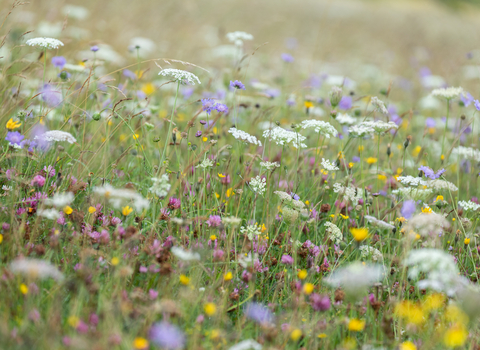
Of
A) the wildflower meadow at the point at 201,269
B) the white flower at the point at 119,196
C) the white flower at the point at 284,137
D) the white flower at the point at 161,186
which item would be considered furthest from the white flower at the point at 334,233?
the white flower at the point at 119,196

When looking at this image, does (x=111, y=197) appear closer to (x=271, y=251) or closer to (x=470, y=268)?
(x=271, y=251)

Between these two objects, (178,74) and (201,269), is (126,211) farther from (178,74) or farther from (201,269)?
(178,74)

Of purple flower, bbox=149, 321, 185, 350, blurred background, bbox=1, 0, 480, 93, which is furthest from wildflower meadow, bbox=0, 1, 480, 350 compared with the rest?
blurred background, bbox=1, 0, 480, 93

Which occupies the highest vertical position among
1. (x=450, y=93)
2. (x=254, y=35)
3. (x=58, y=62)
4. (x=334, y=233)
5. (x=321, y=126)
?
(x=450, y=93)

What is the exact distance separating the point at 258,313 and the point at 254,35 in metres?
8.68

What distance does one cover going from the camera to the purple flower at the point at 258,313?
5.02 ft

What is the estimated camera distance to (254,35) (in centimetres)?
933

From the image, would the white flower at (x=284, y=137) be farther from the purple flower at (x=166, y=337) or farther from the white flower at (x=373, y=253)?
the purple flower at (x=166, y=337)

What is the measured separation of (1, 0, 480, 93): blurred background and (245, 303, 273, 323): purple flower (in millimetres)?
2612

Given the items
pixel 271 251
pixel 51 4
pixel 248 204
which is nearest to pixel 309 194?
pixel 248 204

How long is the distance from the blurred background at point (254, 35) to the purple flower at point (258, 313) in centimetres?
261

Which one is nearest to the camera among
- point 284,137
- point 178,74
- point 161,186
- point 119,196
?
point 119,196

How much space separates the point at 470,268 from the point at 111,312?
1948 mm

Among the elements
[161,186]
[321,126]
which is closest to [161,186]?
[161,186]
